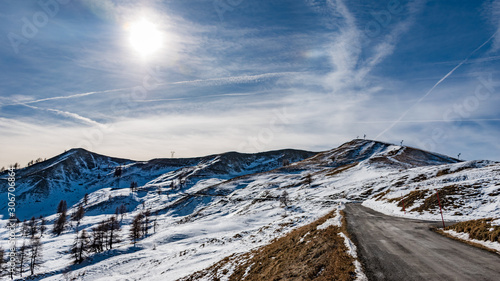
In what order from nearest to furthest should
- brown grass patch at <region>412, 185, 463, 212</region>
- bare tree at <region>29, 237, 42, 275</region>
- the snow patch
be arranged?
the snow patch → brown grass patch at <region>412, 185, 463, 212</region> → bare tree at <region>29, 237, 42, 275</region>

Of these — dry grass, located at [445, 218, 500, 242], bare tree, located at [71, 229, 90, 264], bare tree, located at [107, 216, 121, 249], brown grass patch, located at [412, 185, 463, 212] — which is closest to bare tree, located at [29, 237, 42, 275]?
bare tree, located at [71, 229, 90, 264]

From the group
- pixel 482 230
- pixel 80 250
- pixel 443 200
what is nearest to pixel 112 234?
pixel 80 250

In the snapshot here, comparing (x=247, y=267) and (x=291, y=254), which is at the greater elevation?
(x=291, y=254)

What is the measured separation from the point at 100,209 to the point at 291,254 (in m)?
227

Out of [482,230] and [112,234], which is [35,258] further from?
[482,230]

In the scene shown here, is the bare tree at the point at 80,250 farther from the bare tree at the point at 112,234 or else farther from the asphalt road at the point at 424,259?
the asphalt road at the point at 424,259

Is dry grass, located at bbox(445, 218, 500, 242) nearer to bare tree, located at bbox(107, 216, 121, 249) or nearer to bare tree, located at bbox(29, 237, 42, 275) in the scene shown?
bare tree, located at bbox(29, 237, 42, 275)

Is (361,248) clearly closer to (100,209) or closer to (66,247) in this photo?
(66,247)

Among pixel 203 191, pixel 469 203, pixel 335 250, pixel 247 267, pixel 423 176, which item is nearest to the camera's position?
pixel 335 250

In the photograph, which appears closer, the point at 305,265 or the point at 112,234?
the point at 305,265

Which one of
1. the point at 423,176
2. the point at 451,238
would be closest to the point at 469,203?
the point at 451,238

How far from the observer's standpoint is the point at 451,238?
1579 cm

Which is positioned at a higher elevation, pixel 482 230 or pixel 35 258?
pixel 482 230

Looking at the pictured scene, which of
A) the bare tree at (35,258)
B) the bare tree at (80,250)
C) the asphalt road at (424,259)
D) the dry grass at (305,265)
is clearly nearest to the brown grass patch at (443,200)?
the asphalt road at (424,259)
